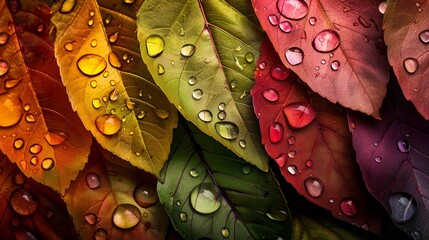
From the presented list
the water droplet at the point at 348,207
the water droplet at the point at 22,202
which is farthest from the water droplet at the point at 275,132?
the water droplet at the point at 22,202

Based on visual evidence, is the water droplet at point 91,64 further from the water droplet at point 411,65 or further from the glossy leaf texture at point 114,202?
the water droplet at point 411,65

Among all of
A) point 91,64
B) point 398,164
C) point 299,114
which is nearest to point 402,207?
point 398,164

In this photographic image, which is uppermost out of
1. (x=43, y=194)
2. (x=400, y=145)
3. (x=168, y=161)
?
(x=400, y=145)

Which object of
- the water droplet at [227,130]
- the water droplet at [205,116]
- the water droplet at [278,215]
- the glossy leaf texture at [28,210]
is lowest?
the glossy leaf texture at [28,210]

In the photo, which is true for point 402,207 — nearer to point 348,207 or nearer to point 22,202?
point 348,207

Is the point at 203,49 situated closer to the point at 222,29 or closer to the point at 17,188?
the point at 222,29

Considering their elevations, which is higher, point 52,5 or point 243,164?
point 52,5

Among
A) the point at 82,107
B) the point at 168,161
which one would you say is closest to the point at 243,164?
the point at 168,161
